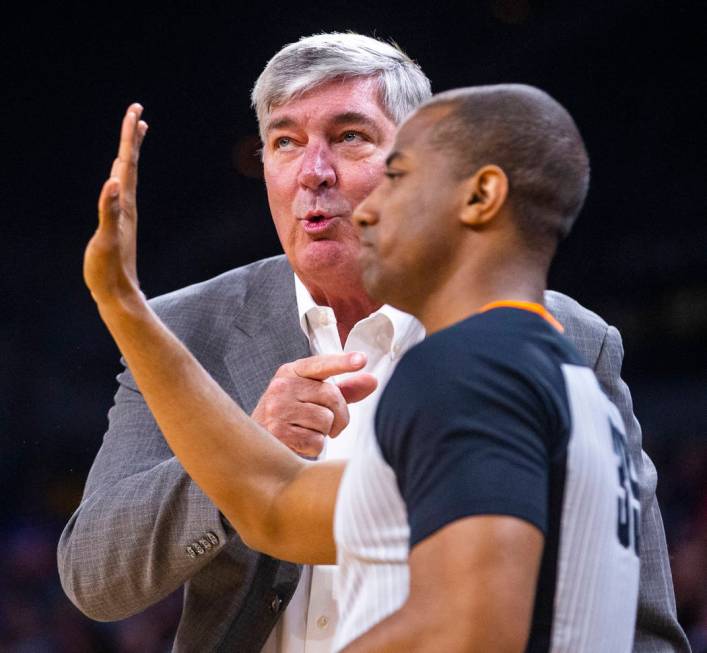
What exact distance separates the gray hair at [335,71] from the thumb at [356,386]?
694mm

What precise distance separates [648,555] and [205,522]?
744 mm

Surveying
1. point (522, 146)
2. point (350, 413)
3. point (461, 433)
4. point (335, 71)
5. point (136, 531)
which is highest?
point (335, 71)

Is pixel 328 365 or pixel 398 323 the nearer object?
pixel 328 365

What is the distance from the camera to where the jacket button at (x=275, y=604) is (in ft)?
6.08

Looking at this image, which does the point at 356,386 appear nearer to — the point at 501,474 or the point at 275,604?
the point at 275,604

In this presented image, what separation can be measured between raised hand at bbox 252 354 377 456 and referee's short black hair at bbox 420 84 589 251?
47 cm

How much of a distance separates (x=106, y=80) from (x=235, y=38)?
0.76 metres

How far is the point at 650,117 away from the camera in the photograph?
585cm

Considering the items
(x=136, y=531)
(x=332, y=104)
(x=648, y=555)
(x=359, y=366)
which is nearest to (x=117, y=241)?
(x=359, y=366)

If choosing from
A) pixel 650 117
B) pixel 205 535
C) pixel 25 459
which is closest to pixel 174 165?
pixel 25 459

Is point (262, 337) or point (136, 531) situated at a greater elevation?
point (262, 337)

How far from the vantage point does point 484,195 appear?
118cm

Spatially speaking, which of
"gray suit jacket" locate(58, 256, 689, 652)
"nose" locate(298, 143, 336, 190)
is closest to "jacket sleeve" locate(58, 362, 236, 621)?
"gray suit jacket" locate(58, 256, 689, 652)

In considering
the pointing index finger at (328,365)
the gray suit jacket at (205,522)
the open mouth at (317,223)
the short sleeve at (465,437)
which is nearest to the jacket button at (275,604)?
the gray suit jacket at (205,522)
